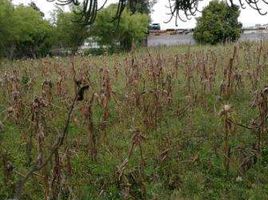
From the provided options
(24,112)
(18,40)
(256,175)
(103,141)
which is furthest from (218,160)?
(18,40)

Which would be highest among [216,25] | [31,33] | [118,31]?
[31,33]

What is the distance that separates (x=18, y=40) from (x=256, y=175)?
1921 cm

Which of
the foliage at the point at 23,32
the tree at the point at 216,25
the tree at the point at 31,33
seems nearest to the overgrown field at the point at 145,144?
the foliage at the point at 23,32

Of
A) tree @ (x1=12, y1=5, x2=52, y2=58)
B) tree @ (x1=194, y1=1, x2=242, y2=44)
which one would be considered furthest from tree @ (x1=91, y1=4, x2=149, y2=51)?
tree @ (x1=194, y1=1, x2=242, y2=44)

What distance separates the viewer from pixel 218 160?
4.08 metres

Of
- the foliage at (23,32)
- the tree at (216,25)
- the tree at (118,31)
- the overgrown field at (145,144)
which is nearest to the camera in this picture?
the overgrown field at (145,144)

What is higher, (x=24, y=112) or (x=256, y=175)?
(x=24, y=112)

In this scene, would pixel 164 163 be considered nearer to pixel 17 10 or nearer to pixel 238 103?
pixel 238 103

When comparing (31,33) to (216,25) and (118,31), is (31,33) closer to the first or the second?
(118,31)

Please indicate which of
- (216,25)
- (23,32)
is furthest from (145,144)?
(23,32)

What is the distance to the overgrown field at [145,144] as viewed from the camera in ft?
12.0

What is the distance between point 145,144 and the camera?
4402mm

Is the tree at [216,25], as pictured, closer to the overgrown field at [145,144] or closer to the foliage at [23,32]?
the foliage at [23,32]

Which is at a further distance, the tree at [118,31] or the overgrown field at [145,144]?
the tree at [118,31]
